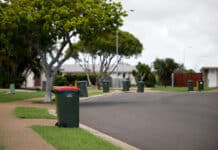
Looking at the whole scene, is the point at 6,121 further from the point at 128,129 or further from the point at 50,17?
the point at 50,17

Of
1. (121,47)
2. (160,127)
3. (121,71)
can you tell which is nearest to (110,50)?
(121,47)

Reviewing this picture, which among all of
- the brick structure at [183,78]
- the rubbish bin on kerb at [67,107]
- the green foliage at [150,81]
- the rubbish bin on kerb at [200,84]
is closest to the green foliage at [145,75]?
the green foliage at [150,81]

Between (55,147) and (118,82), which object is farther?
(118,82)

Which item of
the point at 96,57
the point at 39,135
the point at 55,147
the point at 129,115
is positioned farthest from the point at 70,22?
the point at 96,57

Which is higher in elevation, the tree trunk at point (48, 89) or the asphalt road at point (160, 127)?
the tree trunk at point (48, 89)

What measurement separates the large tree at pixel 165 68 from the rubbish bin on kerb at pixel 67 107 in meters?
52.4

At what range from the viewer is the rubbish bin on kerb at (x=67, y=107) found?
16.0 metres

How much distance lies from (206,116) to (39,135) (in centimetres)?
877

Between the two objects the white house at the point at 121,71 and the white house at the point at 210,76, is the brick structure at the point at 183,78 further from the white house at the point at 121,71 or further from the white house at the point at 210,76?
the white house at the point at 121,71

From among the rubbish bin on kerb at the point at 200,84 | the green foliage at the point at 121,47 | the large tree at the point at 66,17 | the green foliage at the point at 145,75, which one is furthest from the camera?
the green foliage at the point at 145,75

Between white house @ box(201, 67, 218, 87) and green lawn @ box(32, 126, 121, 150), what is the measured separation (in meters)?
48.3

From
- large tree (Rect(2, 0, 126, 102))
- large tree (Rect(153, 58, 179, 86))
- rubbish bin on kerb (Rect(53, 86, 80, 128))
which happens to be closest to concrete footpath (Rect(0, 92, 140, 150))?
rubbish bin on kerb (Rect(53, 86, 80, 128))

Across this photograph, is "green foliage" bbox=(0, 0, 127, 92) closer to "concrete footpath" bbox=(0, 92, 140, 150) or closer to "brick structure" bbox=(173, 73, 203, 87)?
"concrete footpath" bbox=(0, 92, 140, 150)

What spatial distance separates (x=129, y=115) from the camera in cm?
2103
